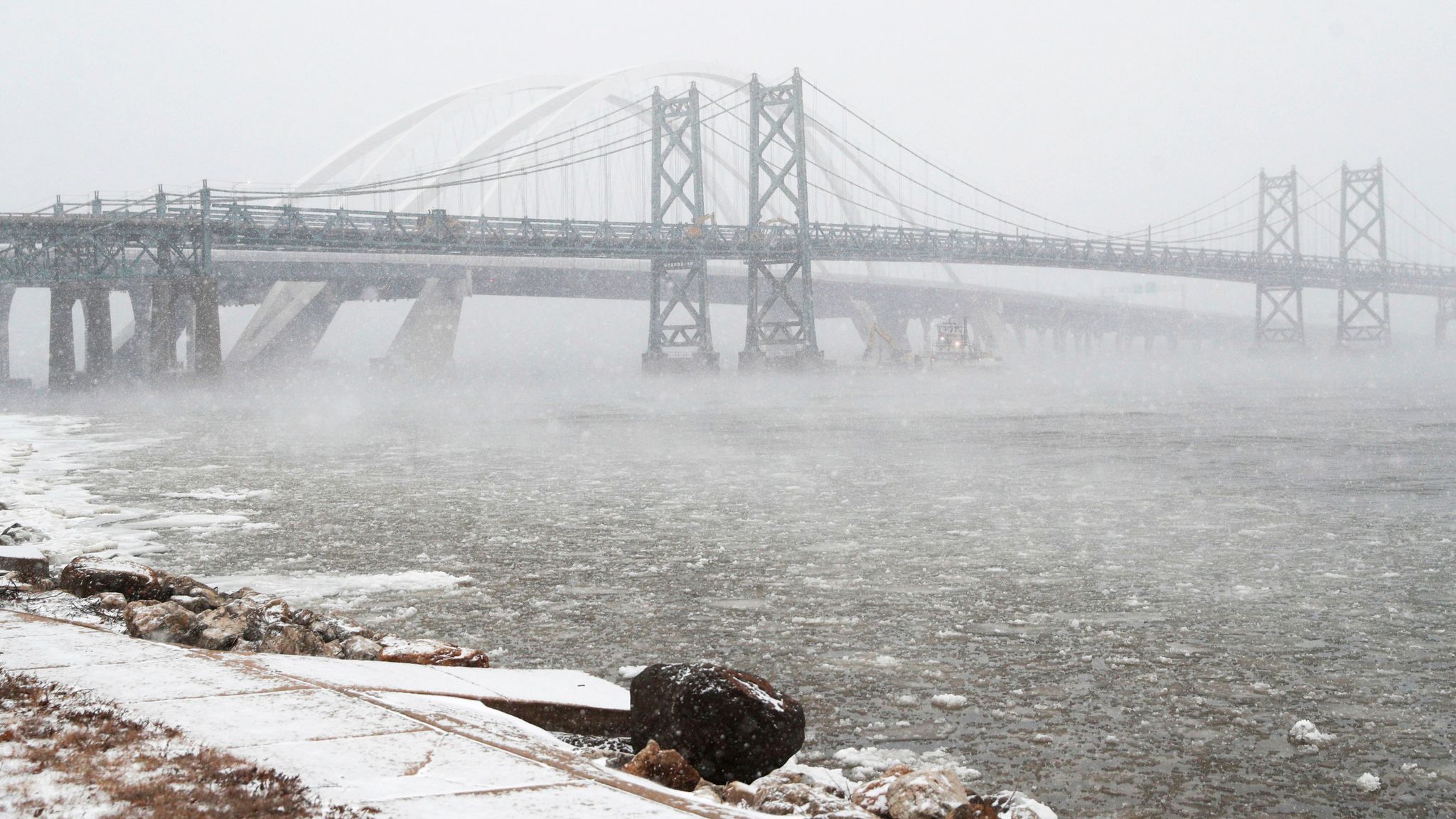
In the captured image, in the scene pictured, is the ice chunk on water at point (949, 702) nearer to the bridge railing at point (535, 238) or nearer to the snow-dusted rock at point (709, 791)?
the snow-dusted rock at point (709, 791)

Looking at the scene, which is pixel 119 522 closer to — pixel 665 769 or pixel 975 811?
pixel 665 769

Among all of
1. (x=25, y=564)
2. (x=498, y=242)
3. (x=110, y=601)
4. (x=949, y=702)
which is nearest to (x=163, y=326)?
(x=498, y=242)

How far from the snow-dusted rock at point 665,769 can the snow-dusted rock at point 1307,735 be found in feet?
8.27

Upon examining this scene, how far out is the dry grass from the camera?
308cm

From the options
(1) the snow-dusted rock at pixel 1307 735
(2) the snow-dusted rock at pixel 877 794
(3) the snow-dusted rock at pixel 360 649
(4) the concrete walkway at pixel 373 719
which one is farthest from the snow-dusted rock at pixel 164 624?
(1) the snow-dusted rock at pixel 1307 735

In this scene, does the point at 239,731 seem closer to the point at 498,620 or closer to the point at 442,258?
the point at 498,620

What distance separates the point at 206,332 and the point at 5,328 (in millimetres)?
20297

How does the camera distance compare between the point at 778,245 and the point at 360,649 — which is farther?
the point at 778,245

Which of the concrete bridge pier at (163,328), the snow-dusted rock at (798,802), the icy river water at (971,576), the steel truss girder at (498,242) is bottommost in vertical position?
the icy river water at (971,576)

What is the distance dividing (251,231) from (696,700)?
61.5m

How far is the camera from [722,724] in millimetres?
4469

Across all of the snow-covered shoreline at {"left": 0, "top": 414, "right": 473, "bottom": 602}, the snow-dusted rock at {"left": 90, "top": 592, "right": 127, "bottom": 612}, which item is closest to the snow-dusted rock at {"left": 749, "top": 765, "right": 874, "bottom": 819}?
the snow-dusted rock at {"left": 90, "top": 592, "right": 127, "bottom": 612}

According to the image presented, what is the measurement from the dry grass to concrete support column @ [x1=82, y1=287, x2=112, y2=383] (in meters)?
58.9

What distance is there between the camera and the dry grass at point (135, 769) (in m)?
3.08
